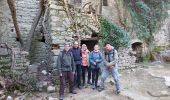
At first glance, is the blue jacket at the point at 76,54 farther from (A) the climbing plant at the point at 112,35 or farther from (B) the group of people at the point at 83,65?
(A) the climbing plant at the point at 112,35

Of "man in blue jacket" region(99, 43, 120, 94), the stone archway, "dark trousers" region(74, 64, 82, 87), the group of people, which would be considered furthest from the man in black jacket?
the stone archway

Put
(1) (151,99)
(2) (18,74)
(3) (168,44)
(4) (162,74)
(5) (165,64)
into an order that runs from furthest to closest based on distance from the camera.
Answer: (3) (168,44)
(5) (165,64)
(4) (162,74)
(2) (18,74)
(1) (151,99)

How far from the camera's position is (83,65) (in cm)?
881

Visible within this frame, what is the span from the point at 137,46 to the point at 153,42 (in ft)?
2.97

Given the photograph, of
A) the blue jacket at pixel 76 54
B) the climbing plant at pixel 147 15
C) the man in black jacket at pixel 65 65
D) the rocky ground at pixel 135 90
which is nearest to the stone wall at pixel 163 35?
the climbing plant at pixel 147 15

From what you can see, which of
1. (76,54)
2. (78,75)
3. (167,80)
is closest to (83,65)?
(78,75)

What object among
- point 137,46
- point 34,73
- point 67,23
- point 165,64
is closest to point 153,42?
point 137,46

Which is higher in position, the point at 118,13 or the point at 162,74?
the point at 118,13

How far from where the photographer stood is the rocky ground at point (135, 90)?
8.12 m

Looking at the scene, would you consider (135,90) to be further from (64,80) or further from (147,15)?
(147,15)

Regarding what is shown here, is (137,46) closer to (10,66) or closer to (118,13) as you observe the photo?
(118,13)

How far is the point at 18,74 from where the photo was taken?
8812 millimetres

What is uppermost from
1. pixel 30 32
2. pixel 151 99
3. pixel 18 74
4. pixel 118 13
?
pixel 118 13

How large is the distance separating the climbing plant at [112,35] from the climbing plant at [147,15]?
3085 mm
